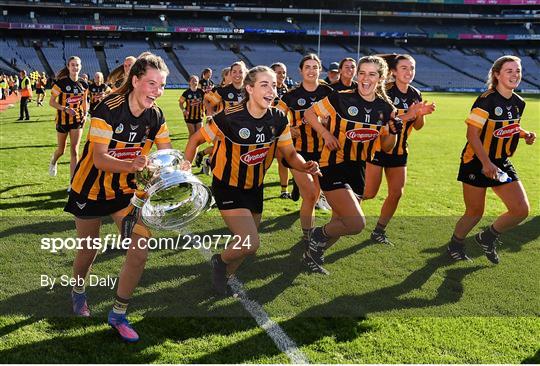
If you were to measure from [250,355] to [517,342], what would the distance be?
78.5 inches

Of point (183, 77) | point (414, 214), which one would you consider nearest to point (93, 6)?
point (183, 77)

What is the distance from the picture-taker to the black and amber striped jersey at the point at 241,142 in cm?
431

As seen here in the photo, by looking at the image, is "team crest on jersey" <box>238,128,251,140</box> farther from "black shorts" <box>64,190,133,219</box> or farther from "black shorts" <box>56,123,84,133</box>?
"black shorts" <box>56,123,84,133</box>

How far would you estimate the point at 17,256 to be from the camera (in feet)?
17.6

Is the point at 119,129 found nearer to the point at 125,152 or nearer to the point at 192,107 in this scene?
the point at 125,152

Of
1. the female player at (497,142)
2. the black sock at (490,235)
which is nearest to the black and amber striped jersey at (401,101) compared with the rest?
the female player at (497,142)

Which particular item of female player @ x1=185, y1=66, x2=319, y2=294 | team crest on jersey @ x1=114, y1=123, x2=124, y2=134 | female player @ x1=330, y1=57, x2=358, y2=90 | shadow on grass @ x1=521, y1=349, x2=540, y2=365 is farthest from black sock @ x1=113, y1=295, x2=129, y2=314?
female player @ x1=330, y1=57, x2=358, y2=90

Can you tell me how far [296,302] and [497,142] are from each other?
2760mm

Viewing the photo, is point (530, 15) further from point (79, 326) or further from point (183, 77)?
point (79, 326)

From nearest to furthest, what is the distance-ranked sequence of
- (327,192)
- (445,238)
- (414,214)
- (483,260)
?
(327,192), (483,260), (445,238), (414,214)

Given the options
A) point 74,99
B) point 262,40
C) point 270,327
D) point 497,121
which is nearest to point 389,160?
point 497,121

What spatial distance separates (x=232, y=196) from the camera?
438cm

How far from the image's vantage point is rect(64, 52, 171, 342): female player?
3658 mm

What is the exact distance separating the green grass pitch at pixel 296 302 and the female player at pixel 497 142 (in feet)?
2.31
